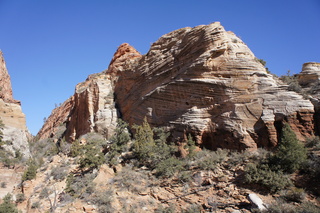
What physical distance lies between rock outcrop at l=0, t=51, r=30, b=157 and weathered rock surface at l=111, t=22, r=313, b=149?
1522cm

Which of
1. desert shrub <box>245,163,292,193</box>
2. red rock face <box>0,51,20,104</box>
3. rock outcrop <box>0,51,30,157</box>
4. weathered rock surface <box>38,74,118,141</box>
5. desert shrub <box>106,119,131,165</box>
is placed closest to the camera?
desert shrub <box>245,163,292,193</box>

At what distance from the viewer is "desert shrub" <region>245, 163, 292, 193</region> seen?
9133 millimetres

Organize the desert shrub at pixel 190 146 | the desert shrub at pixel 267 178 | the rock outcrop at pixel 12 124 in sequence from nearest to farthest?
1. the desert shrub at pixel 267 178
2. the desert shrub at pixel 190 146
3. the rock outcrop at pixel 12 124

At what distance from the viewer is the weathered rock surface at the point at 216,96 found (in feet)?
41.0

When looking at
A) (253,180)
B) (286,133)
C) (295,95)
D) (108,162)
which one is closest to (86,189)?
(108,162)

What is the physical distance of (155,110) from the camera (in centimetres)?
1869

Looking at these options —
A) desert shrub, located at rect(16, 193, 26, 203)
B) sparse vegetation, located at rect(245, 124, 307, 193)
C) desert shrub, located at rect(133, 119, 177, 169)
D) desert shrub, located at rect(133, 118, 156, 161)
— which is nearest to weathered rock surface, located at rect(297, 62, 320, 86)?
sparse vegetation, located at rect(245, 124, 307, 193)

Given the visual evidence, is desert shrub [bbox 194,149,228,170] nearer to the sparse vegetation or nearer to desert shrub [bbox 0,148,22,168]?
the sparse vegetation

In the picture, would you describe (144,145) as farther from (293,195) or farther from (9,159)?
(9,159)

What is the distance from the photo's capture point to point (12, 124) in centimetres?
2973

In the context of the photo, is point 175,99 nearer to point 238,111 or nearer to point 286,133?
point 238,111

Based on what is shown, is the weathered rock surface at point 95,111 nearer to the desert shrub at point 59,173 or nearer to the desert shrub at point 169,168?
the desert shrub at point 59,173

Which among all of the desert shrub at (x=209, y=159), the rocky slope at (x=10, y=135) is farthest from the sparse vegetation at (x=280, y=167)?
the rocky slope at (x=10, y=135)

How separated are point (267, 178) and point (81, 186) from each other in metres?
9.79
